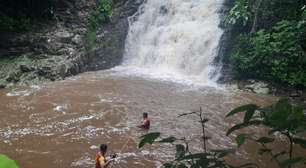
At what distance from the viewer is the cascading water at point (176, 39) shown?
14148mm

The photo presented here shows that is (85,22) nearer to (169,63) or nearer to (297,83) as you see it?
(169,63)

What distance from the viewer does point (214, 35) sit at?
47.2ft

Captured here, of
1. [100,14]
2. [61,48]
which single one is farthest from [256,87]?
[100,14]

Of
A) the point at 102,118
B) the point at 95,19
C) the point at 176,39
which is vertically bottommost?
the point at 102,118

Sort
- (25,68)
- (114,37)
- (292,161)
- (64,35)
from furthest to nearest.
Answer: (114,37)
(64,35)
(25,68)
(292,161)

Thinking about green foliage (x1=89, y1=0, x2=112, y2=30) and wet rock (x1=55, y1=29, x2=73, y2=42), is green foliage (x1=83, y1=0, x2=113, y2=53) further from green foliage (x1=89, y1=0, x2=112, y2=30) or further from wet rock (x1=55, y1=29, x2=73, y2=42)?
wet rock (x1=55, y1=29, x2=73, y2=42)

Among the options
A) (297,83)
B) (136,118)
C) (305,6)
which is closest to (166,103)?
(136,118)

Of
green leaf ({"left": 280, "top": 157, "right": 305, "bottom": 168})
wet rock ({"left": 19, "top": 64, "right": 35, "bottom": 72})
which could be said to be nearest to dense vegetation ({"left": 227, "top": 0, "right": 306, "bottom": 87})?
wet rock ({"left": 19, "top": 64, "right": 35, "bottom": 72})

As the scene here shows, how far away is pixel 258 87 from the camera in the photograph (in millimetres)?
11938

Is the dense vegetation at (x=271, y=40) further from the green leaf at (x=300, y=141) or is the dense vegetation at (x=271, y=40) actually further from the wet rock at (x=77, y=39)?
the green leaf at (x=300, y=141)

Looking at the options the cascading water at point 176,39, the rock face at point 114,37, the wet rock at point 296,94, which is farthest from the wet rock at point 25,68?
the wet rock at point 296,94

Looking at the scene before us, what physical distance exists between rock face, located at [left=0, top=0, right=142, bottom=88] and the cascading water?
0.67 metres

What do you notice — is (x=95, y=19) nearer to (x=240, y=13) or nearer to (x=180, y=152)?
(x=240, y=13)

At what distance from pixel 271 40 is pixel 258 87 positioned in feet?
5.01
